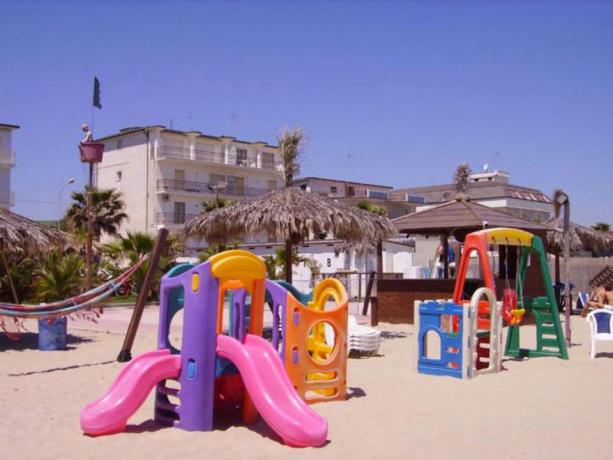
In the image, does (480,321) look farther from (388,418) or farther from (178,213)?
(178,213)

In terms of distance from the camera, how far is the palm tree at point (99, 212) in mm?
38844

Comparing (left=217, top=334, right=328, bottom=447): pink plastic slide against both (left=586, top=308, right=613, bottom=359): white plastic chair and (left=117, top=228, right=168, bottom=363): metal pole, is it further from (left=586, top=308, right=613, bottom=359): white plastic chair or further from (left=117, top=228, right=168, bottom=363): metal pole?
(left=586, top=308, right=613, bottom=359): white plastic chair

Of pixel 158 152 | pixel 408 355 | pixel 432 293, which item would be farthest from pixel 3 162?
pixel 408 355

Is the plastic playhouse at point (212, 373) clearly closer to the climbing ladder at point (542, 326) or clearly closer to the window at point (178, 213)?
the climbing ladder at point (542, 326)

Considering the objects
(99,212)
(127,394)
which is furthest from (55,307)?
(99,212)

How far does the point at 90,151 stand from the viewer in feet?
40.9

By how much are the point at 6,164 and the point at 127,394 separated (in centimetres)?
3886

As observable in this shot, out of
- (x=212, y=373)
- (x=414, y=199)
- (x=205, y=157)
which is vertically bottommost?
(x=212, y=373)

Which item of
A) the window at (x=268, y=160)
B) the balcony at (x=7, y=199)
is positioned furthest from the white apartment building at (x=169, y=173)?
the balcony at (x=7, y=199)

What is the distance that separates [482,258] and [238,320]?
4.71 metres

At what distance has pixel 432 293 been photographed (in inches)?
621

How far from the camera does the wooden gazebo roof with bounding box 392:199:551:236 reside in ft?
51.8

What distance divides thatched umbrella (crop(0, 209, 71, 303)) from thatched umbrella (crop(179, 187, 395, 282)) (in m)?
2.42

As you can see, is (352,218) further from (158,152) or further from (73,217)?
(158,152)
